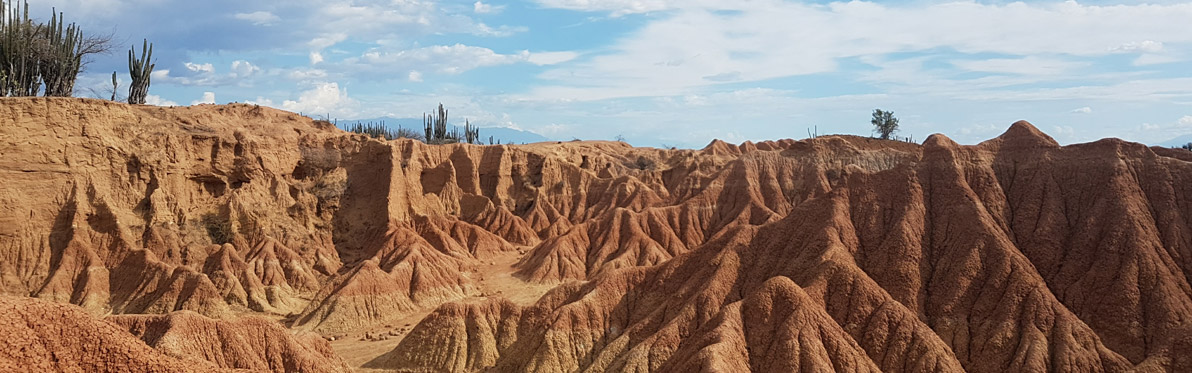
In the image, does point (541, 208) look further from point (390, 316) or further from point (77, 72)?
point (77, 72)

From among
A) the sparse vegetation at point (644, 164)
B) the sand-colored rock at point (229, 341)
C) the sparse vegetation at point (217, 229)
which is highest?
the sparse vegetation at point (644, 164)

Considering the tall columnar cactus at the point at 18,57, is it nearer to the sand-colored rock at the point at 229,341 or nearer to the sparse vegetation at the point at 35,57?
the sparse vegetation at the point at 35,57

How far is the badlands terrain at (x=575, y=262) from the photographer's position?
1302 inches

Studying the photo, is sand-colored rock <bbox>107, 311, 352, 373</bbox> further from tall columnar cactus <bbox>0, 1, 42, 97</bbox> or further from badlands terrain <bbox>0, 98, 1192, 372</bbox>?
tall columnar cactus <bbox>0, 1, 42, 97</bbox>

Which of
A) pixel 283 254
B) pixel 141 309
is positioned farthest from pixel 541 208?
pixel 141 309

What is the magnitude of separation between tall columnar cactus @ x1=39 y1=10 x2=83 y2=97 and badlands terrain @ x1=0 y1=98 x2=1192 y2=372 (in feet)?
22.5

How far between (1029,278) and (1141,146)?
11249 mm

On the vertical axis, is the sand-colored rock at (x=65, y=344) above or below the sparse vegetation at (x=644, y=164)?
below

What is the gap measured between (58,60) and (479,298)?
38.1 metres

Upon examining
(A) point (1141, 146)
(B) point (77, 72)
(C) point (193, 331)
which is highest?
(B) point (77, 72)

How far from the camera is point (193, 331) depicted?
3206cm

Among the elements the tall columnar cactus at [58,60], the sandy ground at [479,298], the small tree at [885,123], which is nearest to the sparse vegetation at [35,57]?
the tall columnar cactus at [58,60]

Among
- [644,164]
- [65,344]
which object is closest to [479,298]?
[65,344]

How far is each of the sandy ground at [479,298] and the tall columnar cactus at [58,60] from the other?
114ft
